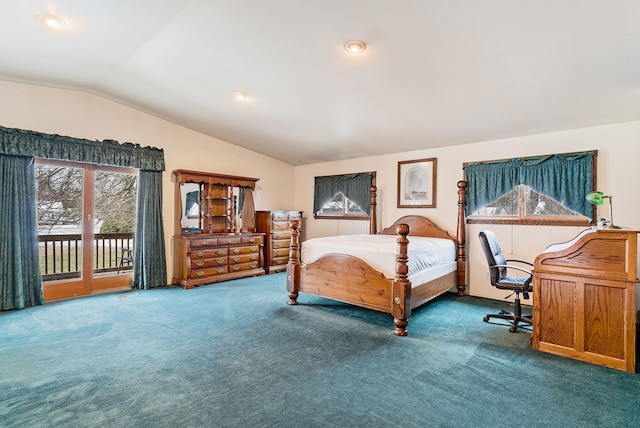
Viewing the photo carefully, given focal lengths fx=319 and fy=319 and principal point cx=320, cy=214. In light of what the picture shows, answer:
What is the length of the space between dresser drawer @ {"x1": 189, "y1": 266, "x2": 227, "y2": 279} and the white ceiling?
2536mm

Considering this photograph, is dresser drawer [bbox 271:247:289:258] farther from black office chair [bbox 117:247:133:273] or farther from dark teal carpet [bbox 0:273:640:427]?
dark teal carpet [bbox 0:273:640:427]

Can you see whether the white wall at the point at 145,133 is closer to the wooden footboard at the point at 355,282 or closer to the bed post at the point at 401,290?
the wooden footboard at the point at 355,282

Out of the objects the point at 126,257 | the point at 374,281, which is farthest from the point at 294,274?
the point at 126,257

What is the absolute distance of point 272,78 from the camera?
3.61 m

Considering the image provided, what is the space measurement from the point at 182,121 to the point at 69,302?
3123 mm

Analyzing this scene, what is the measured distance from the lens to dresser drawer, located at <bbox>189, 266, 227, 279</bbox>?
203 inches

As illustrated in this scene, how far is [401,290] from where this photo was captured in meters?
3.24

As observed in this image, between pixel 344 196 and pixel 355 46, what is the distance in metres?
3.79

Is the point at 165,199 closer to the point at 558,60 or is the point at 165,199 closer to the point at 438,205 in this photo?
the point at 438,205

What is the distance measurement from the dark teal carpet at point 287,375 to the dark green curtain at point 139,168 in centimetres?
131

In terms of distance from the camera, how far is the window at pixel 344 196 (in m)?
6.00

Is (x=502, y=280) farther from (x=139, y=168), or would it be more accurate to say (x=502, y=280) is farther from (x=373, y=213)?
(x=139, y=168)

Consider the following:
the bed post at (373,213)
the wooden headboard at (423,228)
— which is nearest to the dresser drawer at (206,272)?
the bed post at (373,213)

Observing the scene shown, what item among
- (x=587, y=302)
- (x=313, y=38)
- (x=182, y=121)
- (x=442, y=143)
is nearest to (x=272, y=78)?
(x=313, y=38)
